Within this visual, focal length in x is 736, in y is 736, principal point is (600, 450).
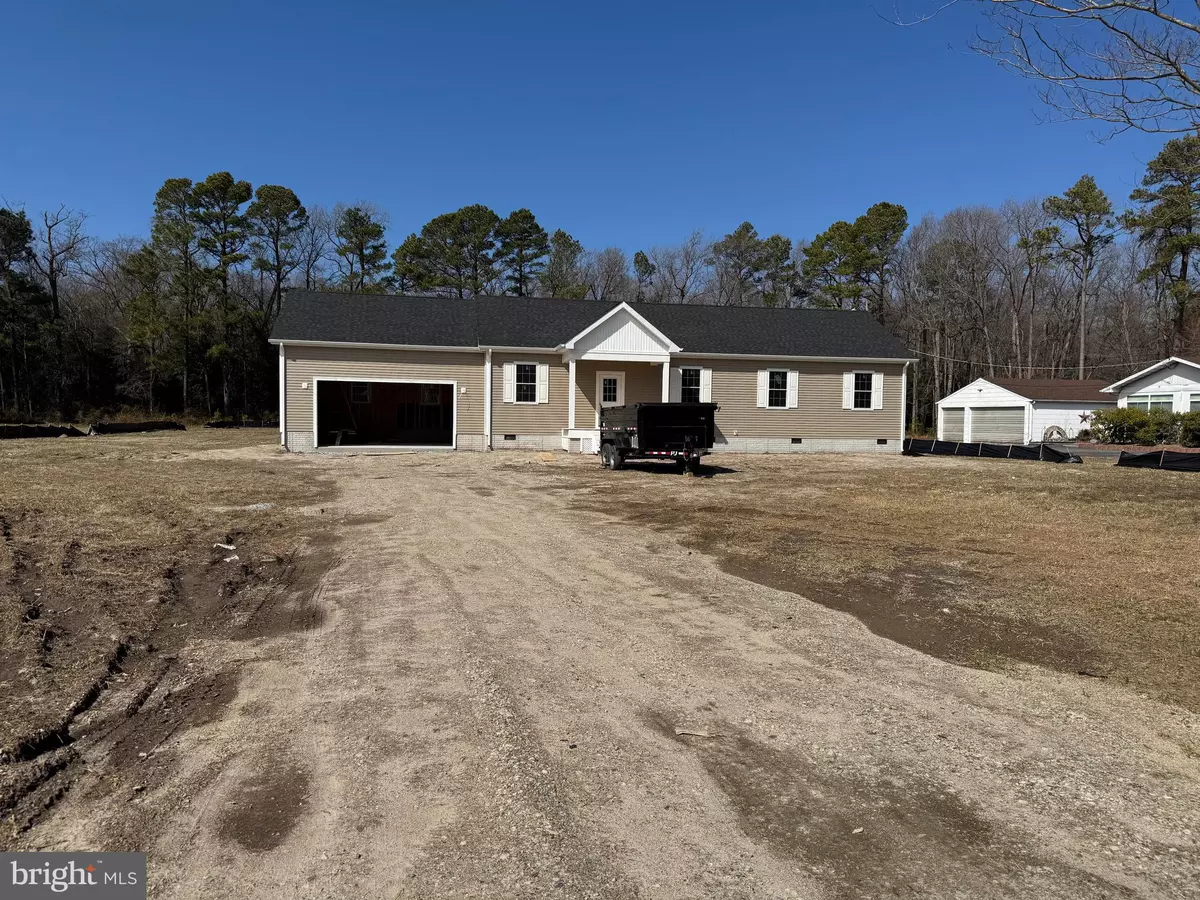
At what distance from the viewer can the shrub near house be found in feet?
95.2

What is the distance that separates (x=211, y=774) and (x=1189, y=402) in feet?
129

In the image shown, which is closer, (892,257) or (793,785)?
(793,785)

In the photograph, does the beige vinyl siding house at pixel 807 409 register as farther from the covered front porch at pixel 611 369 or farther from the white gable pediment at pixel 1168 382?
the white gable pediment at pixel 1168 382

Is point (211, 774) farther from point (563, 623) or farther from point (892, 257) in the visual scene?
point (892, 257)

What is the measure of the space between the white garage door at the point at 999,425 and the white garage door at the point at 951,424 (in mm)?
1115

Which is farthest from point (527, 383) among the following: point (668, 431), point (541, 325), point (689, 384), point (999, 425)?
point (999, 425)

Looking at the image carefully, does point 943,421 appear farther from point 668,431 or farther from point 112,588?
point 112,588

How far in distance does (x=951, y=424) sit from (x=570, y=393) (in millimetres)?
24368

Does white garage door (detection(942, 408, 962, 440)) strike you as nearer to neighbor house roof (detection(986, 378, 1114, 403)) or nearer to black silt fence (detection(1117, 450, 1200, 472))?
neighbor house roof (detection(986, 378, 1114, 403))

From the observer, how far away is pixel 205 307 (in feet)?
133

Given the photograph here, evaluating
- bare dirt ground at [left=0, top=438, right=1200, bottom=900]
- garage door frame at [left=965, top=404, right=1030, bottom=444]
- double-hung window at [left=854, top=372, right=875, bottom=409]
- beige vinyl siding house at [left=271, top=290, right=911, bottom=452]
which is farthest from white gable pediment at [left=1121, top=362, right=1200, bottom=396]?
bare dirt ground at [left=0, top=438, right=1200, bottom=900]

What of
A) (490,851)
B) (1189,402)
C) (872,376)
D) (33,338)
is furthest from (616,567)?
(33,338)

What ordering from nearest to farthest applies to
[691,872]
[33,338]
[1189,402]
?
[691,872]
[1189,402]
[33,338]

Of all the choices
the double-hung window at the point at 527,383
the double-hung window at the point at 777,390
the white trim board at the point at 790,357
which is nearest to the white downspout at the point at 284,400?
the double-hung window at the point at 527,383
